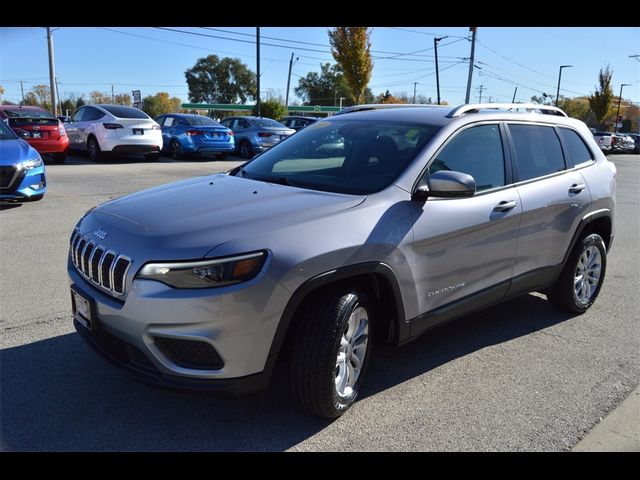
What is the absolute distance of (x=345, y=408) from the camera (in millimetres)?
3102

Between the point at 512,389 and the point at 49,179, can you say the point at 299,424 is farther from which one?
Answer: the point at 49,179

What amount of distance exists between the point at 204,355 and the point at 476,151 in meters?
2.37

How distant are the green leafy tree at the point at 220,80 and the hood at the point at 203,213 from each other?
9287 cm

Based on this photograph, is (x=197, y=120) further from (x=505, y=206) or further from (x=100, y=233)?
(x=100, y=233)

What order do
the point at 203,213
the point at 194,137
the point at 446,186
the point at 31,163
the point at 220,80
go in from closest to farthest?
the point at 203,213 < the point at 446,186 < the point at 31,163 < the point at 194,137 < the point at 220,80

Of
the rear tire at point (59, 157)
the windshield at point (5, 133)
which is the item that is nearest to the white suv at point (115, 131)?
the rear tire at point (59, 157)

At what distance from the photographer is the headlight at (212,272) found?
2596 millimetres

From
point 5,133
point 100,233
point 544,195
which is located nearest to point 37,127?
point 5,133

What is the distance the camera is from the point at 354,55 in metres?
36.1

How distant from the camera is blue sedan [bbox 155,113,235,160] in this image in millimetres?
17391

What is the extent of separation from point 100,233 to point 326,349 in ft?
4.52

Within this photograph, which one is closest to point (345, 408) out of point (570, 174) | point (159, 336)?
point (159, 336)
